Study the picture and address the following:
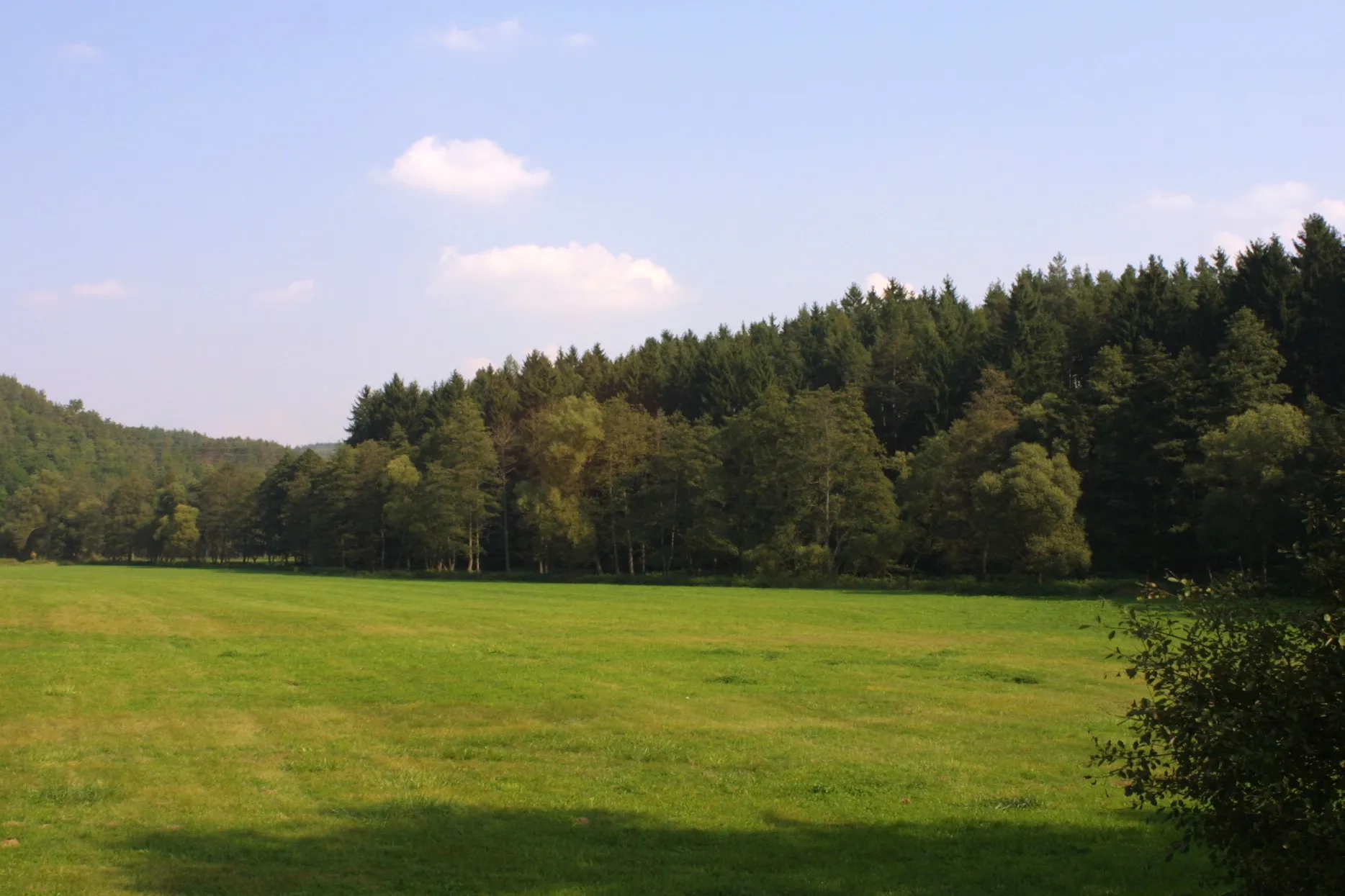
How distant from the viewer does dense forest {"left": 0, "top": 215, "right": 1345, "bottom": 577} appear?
222ft

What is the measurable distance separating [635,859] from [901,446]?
90985 mm

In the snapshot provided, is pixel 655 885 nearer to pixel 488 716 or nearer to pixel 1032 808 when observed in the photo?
pixel 1032 808

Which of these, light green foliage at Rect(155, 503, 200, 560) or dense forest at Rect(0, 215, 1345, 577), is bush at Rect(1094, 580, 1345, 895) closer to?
dense forest at Rect(0, 215, 1345, 577)

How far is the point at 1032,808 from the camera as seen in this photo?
13312mm

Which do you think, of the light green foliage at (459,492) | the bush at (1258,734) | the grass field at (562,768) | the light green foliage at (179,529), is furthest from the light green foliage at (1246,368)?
the light green foliage at (179,529)

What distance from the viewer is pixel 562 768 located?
51.9ft

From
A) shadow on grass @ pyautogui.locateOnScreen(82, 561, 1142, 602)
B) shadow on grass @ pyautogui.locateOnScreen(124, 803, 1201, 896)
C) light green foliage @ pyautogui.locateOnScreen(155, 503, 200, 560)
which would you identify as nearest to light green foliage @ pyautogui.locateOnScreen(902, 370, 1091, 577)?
shadow on grass @ pyautogui.locateOnScreen(82, 561, 1142, 602)

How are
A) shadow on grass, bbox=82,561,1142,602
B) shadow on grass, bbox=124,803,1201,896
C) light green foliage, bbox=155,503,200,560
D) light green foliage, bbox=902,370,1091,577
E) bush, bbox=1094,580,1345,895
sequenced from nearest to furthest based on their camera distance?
1. bush, bbox=1094,580,1345,895
2. shadow on grass, bbox=124,803,1201,896
3. shadow on grass, bbox=82,561,1142,602
4. light green foliage, bbox=902,370,1091,577
5. light green foliage, bbox=155,503,200,560

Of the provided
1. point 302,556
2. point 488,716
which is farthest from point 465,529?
point 488,716

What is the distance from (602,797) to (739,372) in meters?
96.1

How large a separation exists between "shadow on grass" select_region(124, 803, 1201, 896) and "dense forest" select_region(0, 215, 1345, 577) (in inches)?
1301

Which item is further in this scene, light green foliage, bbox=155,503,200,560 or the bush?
light green foliage, bbox=155,503,200,560

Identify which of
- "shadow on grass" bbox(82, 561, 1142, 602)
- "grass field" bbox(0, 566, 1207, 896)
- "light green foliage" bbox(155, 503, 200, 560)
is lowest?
"shadow on grass" bbox(82, 561, 1142, 602)

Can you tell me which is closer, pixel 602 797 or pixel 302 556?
pixel 602 797
